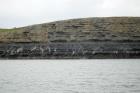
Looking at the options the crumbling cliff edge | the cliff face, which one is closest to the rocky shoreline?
the crumbling cliff edge

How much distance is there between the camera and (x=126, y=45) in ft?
409

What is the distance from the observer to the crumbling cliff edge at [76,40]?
4806 inches

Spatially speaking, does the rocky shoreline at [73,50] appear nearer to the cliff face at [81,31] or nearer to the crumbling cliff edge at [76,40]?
the crumbling cliff edge at [76,40]

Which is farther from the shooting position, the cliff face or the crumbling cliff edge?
the cliff face

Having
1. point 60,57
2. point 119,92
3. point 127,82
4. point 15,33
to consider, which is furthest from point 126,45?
point 119,92

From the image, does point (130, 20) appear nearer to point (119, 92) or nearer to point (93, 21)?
point (93, 21)

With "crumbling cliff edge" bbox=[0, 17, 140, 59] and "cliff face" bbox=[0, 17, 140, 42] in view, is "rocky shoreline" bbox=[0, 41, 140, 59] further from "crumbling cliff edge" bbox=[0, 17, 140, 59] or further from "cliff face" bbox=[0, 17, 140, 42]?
"cliff face" bbox=[0, 17, 140, 42]

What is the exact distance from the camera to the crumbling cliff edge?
400 feet

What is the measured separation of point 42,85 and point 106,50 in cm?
7463

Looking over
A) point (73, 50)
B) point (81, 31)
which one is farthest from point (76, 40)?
point (73, 50)

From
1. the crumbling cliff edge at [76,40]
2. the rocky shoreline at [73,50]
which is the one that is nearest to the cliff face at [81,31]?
the crumbling cliff edge at [76,40]

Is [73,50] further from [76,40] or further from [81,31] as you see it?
[81,31]

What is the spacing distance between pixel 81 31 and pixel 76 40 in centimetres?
702

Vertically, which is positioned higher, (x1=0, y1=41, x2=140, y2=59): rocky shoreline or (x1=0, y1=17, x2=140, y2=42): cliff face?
(x1=0, y1=17, x2=140, y2=42): cliff face
